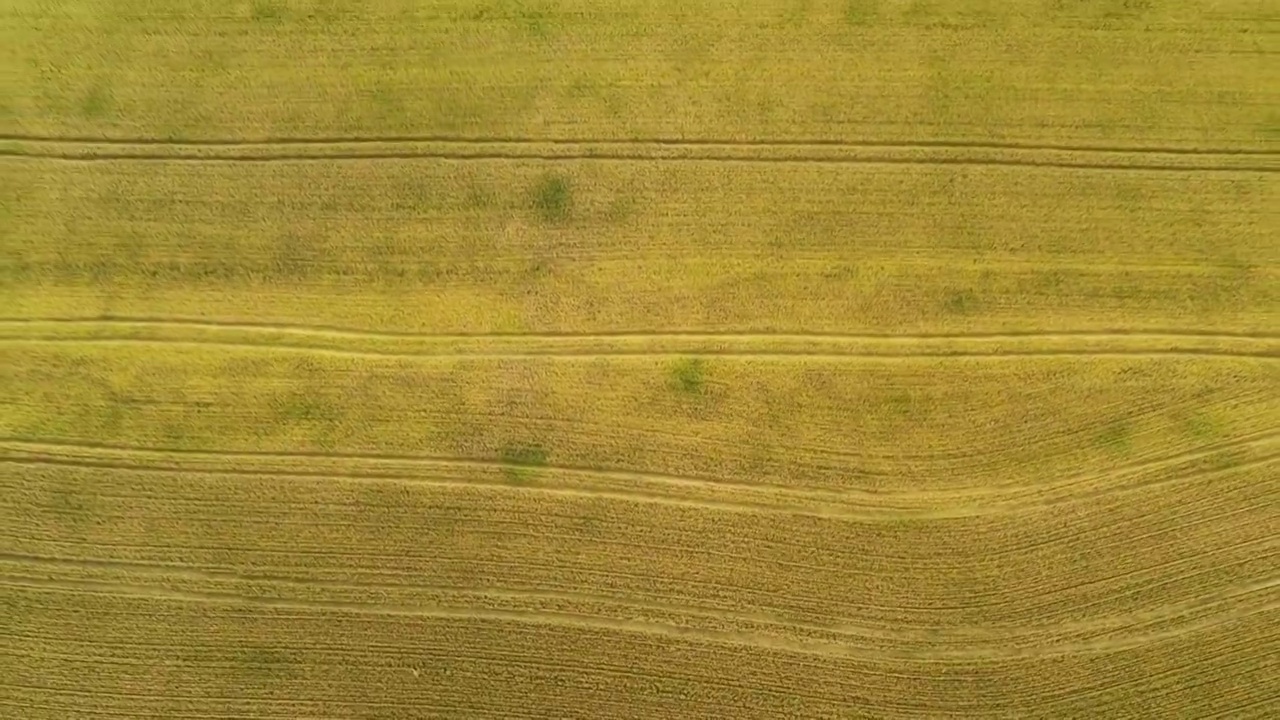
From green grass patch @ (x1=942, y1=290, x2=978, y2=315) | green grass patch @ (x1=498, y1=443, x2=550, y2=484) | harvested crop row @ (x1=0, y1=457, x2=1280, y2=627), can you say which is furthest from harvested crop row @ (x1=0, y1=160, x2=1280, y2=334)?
harvested crop row @ (x1=0, y1=457, x2=1280, y2=627)

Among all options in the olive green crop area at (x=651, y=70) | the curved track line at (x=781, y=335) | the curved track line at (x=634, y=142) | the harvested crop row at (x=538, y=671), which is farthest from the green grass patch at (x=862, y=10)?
the harvested crop row at (x=538, y=671)

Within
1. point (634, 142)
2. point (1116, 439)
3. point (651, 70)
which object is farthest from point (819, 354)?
point (651, 70)

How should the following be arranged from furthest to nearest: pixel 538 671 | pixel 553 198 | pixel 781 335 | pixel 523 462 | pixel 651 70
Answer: pixel 651 70
pixel 553 198
pixel 781 335
pixel 523 462
pixel 538 671

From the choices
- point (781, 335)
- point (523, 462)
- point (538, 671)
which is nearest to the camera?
point (538, 671)

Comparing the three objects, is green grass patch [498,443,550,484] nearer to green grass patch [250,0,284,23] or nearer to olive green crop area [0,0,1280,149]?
olive green crop area [0,0,1280,149]

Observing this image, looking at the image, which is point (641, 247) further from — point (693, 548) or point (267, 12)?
point (267, 12)

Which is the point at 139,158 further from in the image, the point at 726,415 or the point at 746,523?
the point at 746,523

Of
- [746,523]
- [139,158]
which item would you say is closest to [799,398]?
[746,523]
